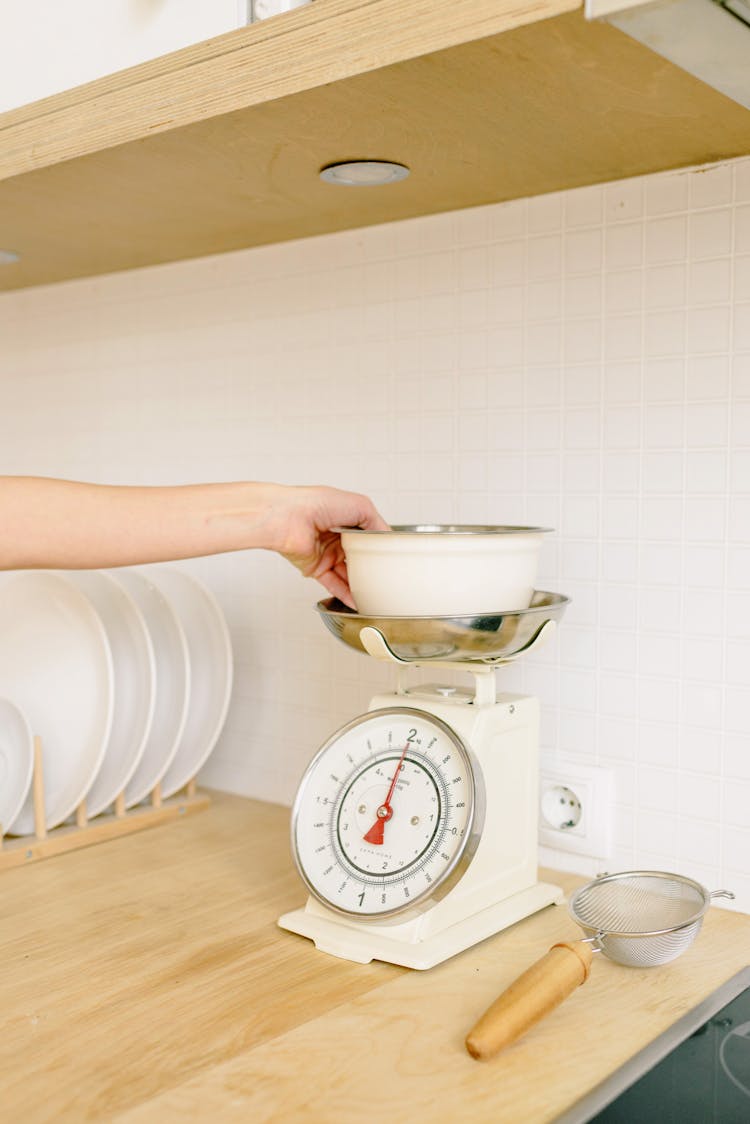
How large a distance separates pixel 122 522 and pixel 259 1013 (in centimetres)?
42

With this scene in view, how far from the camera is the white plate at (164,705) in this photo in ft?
4.55

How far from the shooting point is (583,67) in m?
0.81

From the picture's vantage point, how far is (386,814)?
0.95 m

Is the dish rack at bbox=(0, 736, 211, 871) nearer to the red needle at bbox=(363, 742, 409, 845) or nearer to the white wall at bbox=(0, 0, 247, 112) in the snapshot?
the red needle at bbox=(363, 742, 409, 845)

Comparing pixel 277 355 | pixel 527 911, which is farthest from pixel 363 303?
pixel 527 911

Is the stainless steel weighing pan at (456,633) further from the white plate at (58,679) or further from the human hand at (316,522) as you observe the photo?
the white plate at (58,679)

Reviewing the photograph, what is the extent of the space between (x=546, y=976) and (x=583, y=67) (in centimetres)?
67

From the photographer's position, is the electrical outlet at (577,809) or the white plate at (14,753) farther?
the white plate at (14,753)

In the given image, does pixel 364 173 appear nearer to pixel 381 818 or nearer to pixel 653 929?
pixel 381 818

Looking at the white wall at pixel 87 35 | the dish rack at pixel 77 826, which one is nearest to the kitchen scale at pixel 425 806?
the dish rack at pixel 77 826

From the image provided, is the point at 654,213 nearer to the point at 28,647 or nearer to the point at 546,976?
the point at 546,976

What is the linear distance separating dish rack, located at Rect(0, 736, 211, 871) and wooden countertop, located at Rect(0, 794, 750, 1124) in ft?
0.25

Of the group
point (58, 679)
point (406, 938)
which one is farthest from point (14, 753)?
point (406, 938)

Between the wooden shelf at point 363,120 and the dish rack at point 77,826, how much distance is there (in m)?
0.63
